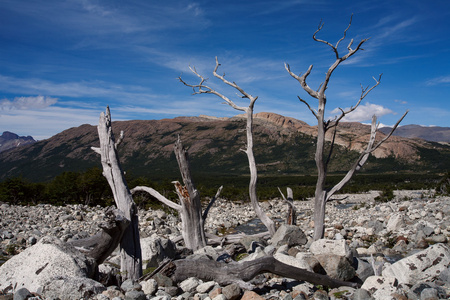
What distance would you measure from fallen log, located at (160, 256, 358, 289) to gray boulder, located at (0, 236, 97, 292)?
4.69 ft

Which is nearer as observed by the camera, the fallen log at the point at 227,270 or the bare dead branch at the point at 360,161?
the fallen log at the point at 227,270

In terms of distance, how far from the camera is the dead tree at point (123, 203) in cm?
671

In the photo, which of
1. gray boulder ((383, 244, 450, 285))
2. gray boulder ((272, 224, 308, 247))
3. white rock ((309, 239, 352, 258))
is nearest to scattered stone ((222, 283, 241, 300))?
white rock ((309, 239, 352, 258))

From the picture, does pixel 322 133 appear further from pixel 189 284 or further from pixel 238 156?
pixel 238 156

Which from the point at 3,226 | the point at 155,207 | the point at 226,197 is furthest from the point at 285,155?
the point at 3,226

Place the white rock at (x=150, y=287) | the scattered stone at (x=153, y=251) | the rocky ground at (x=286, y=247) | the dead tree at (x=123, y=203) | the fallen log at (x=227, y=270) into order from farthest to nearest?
the scattered stone at (x=153, y=251)
the dead tree at (x=123, y=203)
the fallen log at (x=227, y=270)
the rocky ground at (x=286, y=247)
the white rock at (x=150, y=287)

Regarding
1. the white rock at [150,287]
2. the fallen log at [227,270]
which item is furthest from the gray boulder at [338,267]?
the white rock at [150,287]

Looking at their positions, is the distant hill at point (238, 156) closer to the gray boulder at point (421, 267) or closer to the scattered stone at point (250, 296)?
the gray boulder at point (421, 267)

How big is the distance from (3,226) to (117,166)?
1022 centimetres

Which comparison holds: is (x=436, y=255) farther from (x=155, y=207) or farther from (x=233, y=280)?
(x=155, y=207)

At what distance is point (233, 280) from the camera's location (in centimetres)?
621

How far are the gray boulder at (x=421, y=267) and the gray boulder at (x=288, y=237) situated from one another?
3786mm

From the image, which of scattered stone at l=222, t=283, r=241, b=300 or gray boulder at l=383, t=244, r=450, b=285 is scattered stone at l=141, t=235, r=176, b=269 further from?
gray boulder at l=383, t=244, r=450, b=285

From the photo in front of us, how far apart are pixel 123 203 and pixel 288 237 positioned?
5.75 meters
